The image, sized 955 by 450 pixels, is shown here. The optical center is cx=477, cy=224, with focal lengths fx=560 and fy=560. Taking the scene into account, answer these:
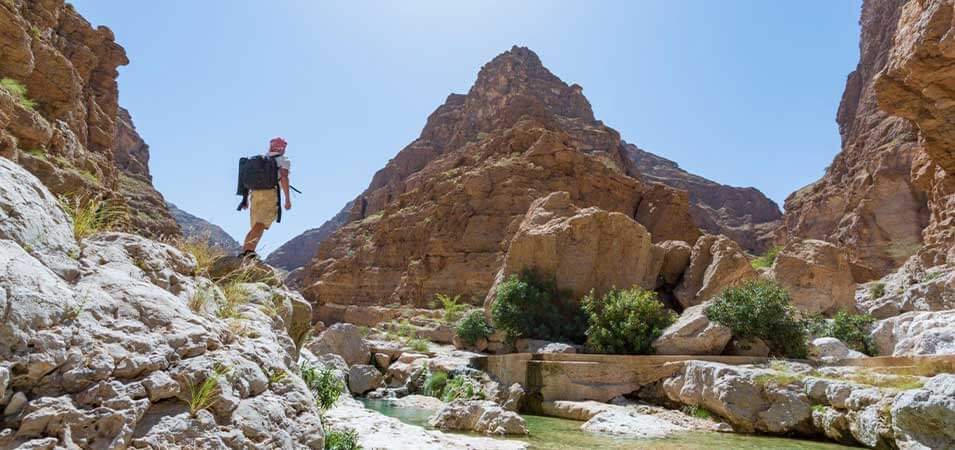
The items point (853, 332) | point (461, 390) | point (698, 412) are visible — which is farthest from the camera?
point (853, 332)

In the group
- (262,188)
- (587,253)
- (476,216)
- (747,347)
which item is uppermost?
(476,216)

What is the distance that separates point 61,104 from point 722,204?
4987 inches

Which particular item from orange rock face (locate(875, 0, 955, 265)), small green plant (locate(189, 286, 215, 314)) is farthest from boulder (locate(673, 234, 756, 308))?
small green plant (locate(189, 286, 215, 314))

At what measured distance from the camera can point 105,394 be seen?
11.0 ft

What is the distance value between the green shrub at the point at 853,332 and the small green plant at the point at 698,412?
25.8 ft

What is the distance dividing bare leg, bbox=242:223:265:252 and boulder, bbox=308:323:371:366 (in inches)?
646

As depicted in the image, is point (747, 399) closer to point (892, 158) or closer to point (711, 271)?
point (711, 271)

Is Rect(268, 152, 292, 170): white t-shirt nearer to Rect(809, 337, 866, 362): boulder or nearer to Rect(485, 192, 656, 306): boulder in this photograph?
Rect(809, 337, 866, 362): boulder

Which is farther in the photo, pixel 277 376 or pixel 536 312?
pixel 536 312

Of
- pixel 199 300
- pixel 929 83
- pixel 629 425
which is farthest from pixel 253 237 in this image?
pixel 929 83

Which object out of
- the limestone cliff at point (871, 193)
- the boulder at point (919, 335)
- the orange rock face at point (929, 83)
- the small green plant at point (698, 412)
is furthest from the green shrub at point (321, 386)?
the limestone cliff at point (871, 193)

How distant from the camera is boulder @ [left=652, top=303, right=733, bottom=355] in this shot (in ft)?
52.2

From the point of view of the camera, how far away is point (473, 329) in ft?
83.0

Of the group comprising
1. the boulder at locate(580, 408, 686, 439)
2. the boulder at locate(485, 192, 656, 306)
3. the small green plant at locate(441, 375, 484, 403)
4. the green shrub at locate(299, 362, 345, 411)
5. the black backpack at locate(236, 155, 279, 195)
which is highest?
the boulder at locate(485, 192, 656, 306)
